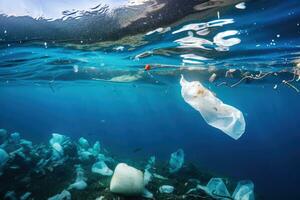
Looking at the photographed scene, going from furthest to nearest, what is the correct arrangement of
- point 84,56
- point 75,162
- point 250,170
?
point 250,170, point 84,56, point 75,162

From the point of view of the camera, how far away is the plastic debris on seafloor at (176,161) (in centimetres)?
1332

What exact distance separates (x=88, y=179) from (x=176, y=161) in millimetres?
4128

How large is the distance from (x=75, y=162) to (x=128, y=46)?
6.52 meters

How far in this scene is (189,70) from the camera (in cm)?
2266

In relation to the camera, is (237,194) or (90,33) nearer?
(237,194)

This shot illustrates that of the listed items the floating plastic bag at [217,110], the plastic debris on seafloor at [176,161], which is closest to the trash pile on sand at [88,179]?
the plastic debris on seafloor at [176,161]

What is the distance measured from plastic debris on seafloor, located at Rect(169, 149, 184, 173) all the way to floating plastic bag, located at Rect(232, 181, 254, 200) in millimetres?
3300

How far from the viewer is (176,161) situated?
13.5m

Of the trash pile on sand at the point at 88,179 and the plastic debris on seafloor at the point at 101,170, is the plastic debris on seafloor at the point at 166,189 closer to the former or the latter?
the trash pile on sand at the point at 88,179

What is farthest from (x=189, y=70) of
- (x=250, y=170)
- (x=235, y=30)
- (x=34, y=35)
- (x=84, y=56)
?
(x=250, y=170)

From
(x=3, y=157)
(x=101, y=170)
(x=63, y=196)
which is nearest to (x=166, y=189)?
(x=101, y=170)

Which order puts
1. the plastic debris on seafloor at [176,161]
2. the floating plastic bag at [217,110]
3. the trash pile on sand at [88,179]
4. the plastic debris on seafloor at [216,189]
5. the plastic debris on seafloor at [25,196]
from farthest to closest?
the plastic debris on seafloor at [176,161] → the plastic debris on seafloor at [25,196] → the plastic debris on seafloor at [216,189] → the trash pile on sand at [88,179] → the floating plastic bag at [217,110]

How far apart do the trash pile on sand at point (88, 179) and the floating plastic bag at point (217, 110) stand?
11.1 ft

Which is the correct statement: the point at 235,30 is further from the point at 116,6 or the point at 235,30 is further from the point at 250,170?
the point at 250,170
